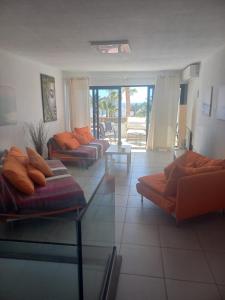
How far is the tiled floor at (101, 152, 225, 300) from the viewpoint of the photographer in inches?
74.4

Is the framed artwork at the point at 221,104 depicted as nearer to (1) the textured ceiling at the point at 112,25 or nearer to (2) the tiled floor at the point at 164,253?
(1) the textured ceiling at the point at 112,25

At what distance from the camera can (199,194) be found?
107 inches

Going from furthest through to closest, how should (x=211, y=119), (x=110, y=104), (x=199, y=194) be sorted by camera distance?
1. (x=110, y=104)
2. (x=211, y=119)
3. (x=199, y=194)

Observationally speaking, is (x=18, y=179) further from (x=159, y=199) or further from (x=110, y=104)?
(x=110, y=104)

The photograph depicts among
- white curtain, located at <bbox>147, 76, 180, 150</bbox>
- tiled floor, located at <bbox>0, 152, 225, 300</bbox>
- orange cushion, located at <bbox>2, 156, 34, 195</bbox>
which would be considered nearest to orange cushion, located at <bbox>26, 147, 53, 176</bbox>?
orange cushion, located at <bbox>2, 156, 34, 195</bbox>

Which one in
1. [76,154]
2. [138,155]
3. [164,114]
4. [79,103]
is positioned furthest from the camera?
[79,103]

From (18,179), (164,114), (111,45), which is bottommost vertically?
(18,179)

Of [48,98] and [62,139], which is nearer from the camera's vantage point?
[62,139]

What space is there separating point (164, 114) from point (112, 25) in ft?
15.2

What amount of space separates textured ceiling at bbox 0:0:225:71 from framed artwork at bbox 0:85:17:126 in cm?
72

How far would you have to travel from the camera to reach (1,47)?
3773 mm

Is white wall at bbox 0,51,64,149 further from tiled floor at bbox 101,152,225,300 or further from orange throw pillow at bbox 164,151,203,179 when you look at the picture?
orange throw pillow at bbox 164,151,203,179

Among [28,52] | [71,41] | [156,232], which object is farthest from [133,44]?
[156,232]

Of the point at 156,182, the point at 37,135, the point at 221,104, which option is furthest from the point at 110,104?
the point at 156,182
